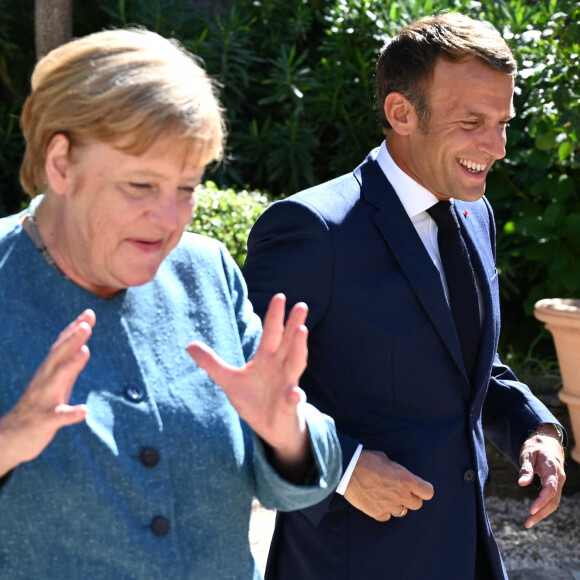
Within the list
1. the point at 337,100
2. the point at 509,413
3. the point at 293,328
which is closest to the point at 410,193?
the point at 509,413

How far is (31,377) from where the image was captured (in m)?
1.67

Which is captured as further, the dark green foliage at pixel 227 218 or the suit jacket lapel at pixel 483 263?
the dark green foliage at pixel 227 218

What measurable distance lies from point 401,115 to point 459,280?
45cm

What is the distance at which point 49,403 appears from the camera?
1.51 meters

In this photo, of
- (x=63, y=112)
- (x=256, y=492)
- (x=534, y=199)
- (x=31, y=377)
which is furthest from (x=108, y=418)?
(x=534, y=199)

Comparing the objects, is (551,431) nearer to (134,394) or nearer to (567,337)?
(134,394)

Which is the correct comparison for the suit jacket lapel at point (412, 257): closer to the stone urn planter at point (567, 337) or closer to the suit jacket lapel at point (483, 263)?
the suit jacket lapel at point (483, 263)

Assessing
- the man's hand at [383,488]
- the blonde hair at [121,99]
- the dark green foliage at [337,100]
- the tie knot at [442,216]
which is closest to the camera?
the blonde hair at [121,99]

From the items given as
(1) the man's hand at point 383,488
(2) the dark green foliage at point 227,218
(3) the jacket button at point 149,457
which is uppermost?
(3) the jacket button at point 149,457

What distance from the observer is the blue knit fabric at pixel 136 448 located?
65.7 inches

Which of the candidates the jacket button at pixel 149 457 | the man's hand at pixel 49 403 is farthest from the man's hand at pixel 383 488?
the man's hand at pixel 49 403

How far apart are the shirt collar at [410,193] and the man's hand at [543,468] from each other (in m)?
0.65

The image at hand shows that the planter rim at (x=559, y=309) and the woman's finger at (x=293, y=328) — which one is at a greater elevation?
the woman's finger at (x=293, y=328)

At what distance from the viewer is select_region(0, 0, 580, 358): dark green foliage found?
5.74m
